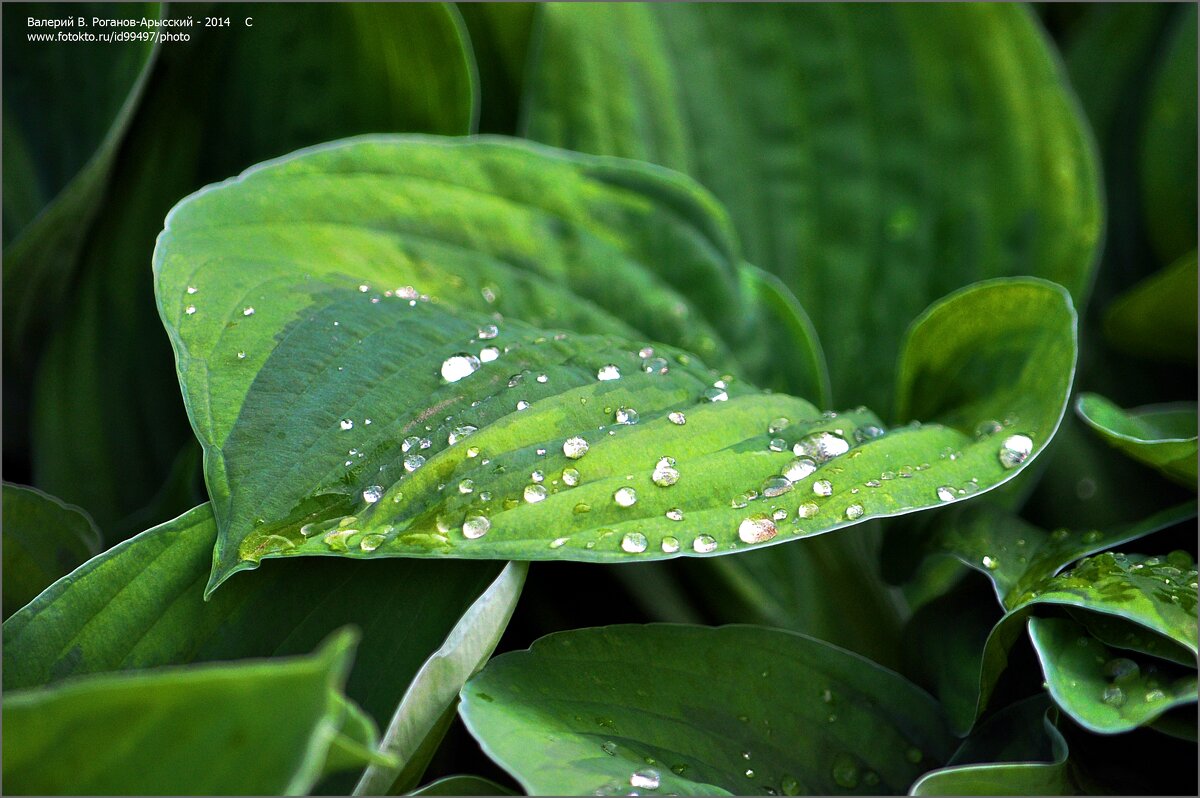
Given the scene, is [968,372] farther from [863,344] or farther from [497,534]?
[497,534]

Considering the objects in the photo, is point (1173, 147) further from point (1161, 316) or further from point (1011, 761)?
point (1011, 761)

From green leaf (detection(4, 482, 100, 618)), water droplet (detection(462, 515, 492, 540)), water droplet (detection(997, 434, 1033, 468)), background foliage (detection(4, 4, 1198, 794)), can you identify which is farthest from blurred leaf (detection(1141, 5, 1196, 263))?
green leaf (detection(4, 482, 100, 618))

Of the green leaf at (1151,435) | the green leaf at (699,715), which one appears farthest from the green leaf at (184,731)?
the green leaf at (1151,435)

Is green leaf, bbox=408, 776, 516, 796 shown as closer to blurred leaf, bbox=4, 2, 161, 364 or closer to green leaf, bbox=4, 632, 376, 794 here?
green leaf, bbox=4, 632, 376, 794

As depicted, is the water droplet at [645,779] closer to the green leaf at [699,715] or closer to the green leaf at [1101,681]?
the green leaf at [699,715]

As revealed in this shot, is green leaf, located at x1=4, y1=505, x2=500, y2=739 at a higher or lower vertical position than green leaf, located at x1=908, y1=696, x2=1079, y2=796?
higher

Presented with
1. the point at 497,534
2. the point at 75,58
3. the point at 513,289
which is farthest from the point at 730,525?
the point at 75,58
